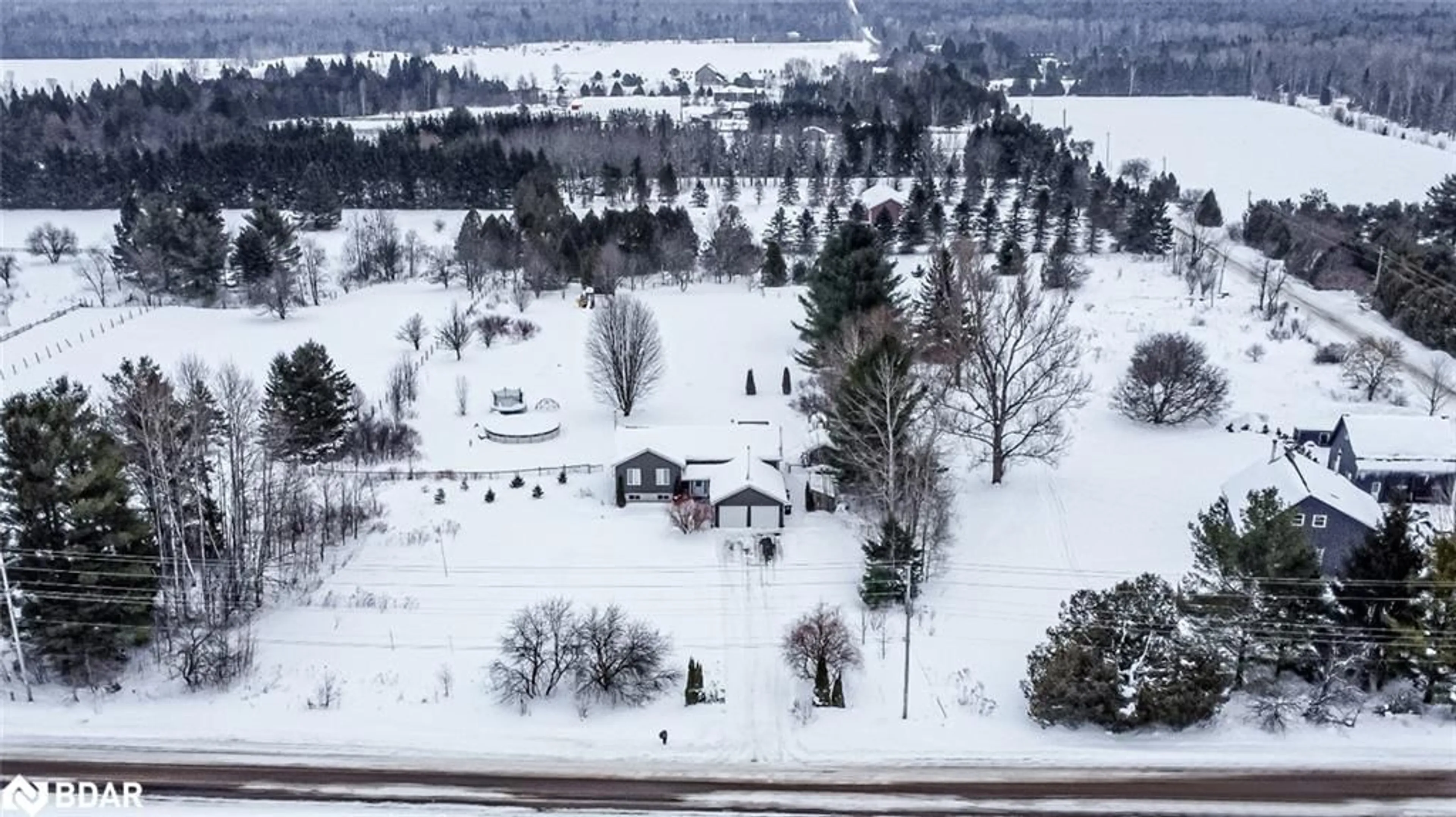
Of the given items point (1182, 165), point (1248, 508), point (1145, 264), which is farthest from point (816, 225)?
point (1248, 508)

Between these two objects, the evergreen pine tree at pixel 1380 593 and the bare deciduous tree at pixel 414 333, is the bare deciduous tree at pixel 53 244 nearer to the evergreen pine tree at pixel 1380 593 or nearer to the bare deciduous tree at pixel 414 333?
the bare deciduous tree at pixel 414 333

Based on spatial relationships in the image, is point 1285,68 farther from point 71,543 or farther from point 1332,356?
point 71,543

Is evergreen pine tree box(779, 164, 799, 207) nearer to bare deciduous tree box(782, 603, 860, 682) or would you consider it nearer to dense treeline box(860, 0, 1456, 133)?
bare deciduous tree box(782, 603, 860, 682)

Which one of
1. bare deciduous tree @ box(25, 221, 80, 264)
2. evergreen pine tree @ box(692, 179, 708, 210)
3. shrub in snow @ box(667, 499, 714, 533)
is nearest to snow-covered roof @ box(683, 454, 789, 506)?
shrub in snow @ box(667, 499, 714, 533)

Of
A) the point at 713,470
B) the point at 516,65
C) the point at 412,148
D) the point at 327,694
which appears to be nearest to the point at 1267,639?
the point at 713,470

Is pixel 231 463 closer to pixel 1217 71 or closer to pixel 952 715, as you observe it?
pixel 952 715

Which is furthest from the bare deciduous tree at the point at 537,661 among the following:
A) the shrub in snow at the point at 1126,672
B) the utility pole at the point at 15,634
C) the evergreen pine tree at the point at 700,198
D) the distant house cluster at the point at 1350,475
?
the evergreen pine tree at the point at 700,198

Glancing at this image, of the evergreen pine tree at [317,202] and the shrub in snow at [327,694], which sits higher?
the evergreen pine tree at [317,202]
